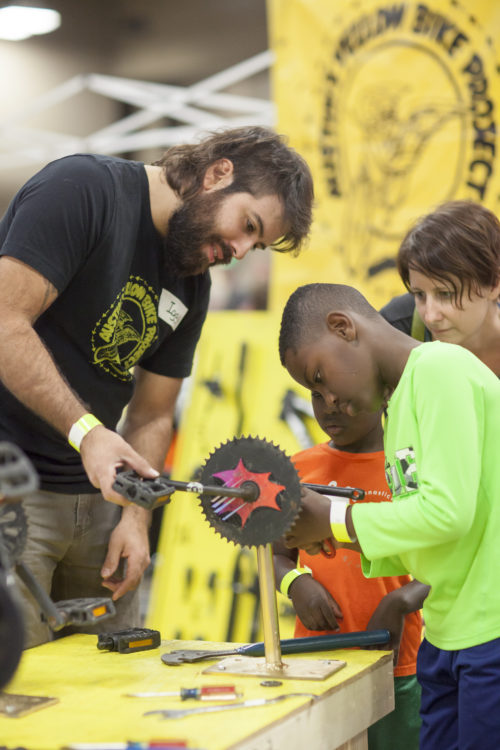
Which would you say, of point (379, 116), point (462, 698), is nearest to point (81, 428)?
point (462, 698)

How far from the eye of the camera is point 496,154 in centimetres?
299

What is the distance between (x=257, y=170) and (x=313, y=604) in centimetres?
89

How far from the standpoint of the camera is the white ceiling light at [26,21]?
351cm

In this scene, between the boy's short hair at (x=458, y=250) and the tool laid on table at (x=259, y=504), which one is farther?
the boy's short hair at (x=458, y=250)

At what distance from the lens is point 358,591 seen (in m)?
1.75

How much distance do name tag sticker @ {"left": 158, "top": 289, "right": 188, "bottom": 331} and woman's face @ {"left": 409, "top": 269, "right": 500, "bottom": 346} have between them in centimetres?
51

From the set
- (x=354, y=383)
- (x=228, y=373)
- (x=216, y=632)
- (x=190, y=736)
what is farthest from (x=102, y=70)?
(x=190, y=736)

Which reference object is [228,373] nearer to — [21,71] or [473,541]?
[21,71]

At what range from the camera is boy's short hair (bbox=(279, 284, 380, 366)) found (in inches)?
62.4

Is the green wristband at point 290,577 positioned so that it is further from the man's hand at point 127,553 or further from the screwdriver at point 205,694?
the screwdriver at point 205,694

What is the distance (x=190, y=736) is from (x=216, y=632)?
2197 millimetres

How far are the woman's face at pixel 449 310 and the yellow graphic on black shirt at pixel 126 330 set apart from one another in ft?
1.85

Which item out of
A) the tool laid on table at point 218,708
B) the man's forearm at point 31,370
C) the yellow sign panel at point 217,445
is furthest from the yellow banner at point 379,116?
the tool laid on table at point 218,708

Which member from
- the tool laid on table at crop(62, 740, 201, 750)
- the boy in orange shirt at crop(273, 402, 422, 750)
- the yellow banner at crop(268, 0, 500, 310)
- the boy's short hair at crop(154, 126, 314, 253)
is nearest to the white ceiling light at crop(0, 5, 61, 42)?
the yellow banner at crop(268, 0, 500, 310)
